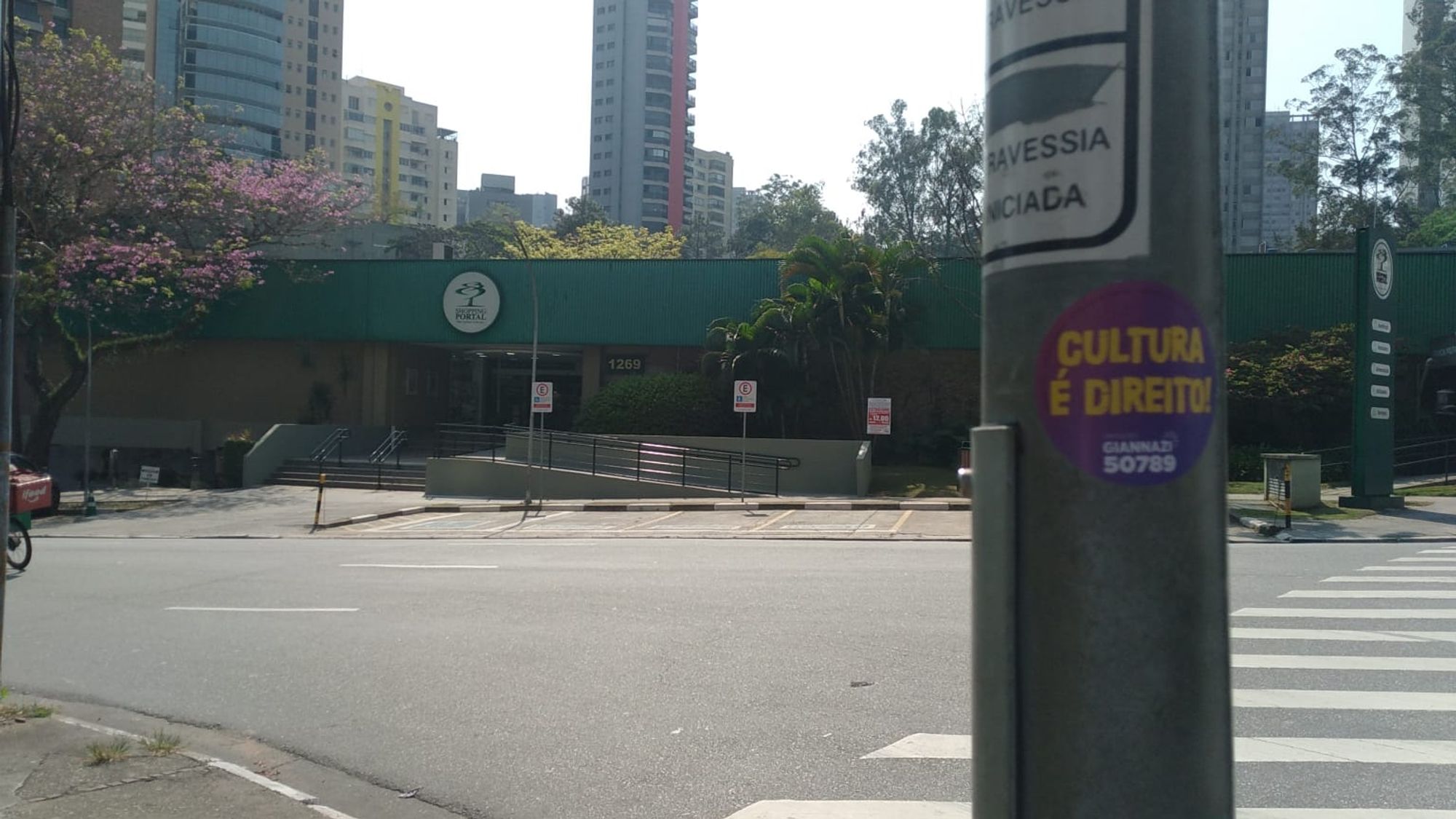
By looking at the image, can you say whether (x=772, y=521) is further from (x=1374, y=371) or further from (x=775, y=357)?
(x=1374, y=371)

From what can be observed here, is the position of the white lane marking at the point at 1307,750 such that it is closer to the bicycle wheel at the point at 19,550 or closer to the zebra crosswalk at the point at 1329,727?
the zebra crosswalk at the point at 1329,727

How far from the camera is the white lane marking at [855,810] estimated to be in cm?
582

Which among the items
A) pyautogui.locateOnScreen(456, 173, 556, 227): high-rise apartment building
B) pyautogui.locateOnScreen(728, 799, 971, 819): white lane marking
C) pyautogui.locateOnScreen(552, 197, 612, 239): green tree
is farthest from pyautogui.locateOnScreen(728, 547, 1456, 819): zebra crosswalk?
pyautogui.locateOnScreen(456, 173, 556, 227): high-rise apartment building

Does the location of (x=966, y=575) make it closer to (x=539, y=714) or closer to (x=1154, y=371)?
(x=539, y=714)

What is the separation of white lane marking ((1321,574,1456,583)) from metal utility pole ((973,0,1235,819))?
41.0 feet

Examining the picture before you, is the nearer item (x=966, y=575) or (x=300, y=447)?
(x=966, y=575)

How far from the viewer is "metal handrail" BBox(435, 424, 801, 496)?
3117 centimetres

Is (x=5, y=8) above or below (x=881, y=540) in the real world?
above

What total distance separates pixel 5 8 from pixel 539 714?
6.20 m

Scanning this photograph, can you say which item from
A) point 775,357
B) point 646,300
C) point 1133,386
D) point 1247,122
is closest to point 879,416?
point 775,357

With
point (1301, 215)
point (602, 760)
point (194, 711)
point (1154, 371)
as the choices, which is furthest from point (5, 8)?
point (1301, 215)

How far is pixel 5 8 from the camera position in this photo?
8180mm

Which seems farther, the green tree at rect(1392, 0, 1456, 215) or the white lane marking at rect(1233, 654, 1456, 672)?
the green tree at rect(1392, 0, 1456, 215)

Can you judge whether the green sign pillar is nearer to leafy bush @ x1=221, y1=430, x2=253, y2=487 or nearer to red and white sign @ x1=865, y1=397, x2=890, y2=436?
red and white sign @ x1=865, y1=397, x2=890, y2=436
